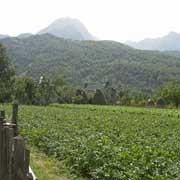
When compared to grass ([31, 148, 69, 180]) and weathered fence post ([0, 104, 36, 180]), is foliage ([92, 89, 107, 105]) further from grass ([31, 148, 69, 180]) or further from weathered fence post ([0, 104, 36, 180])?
weathered fence post ([0, 104, 36, 180])

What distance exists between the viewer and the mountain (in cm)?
13125

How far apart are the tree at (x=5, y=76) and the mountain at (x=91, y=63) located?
5934cm

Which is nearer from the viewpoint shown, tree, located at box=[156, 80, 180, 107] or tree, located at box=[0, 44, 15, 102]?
tree, located at box=[0, 44, 15, 102]

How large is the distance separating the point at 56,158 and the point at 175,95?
207ft

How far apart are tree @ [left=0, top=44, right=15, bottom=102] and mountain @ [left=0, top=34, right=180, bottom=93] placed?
5934 cm

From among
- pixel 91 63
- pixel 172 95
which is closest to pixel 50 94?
pixel 172 95

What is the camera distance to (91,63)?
156 meters

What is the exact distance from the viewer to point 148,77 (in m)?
130

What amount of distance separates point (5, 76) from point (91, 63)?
9531 centimetres

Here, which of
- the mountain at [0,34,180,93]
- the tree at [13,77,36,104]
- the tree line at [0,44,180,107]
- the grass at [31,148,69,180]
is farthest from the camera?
the mountain at [0,34,180,93]

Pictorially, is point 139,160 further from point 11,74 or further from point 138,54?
point 138,54

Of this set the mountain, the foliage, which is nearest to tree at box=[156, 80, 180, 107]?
the foliage

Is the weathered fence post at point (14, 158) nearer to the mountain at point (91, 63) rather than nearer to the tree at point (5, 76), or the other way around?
the tree at point (5, 76)

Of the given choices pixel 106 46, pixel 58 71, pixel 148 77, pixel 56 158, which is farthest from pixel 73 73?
pixel 56 158
